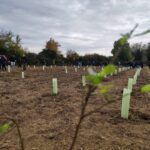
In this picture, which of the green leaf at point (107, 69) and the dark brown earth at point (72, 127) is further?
the dark brown earth at point (72, 127)

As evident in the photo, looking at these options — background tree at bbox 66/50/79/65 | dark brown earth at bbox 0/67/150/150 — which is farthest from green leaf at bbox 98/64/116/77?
background tree at bbox 66/50/79/65

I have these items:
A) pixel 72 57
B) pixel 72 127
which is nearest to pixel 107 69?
pixel 72 127

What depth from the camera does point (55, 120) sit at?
749 centimetres

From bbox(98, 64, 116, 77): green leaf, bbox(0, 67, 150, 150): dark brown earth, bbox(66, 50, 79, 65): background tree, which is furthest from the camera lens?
bbox(66, 50, 79, 65): background tree

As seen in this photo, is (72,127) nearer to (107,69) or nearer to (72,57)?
(107,69)

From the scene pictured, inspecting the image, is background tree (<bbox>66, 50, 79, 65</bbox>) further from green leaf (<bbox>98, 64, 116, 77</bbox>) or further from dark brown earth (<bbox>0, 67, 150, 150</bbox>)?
green leaf (<bbox>98, 64, 116, 77</bbox>)

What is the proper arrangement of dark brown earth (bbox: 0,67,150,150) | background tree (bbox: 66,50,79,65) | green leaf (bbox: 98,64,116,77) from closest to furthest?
green leaf (bbox: 98,64,116,77), dark brown earth (bbox: 0,67,150,150), background tree (bbox: 66,50,79,65)

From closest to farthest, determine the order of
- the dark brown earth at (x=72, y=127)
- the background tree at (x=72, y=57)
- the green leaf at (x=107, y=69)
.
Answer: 1. the green leaf at (x=107, y=69)
2. the dark brown earth at (x=72, y=127)
3. the background tree at (x=72, y=57)

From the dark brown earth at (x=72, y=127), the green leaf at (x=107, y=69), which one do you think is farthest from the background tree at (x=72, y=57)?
the green leaf at (x=107, y=69)

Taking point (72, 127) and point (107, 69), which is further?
point (72, 127)

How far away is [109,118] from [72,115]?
881mm

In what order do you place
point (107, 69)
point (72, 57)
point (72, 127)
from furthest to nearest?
1. point (72, 57)
2. point (72, 127)
3. point (107, 69)

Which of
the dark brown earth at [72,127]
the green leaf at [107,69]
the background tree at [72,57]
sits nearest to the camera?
the green leaf at [107,69]

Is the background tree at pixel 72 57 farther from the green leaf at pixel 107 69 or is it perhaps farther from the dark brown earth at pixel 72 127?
the green leaf at pixel 107 69
